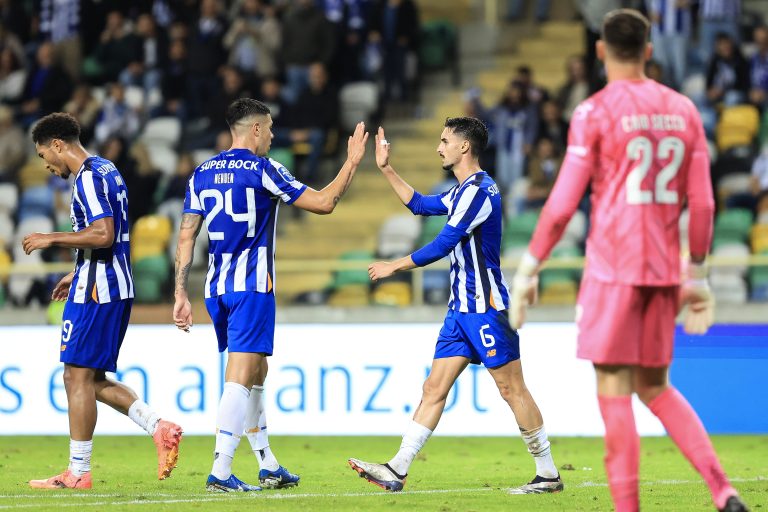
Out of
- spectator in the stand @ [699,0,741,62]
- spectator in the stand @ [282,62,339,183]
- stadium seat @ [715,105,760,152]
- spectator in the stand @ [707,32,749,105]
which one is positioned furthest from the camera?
spectator in the stand @ [282,62,339,183]

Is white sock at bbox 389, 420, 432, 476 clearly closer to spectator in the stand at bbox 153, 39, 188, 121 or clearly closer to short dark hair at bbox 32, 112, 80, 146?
short dark hair at bbox 32, 112, 80, 146

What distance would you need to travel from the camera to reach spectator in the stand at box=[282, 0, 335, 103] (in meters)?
17.2

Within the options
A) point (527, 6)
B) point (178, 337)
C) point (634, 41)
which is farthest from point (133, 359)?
point (527, 6)

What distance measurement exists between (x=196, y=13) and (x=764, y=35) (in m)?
7.46

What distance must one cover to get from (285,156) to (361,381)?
4.69 metres

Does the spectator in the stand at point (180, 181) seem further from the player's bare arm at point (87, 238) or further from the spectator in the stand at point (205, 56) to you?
the player's bare arm at point (87, 238)

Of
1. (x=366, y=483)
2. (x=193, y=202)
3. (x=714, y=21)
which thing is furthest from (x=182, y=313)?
(x=714, y=21)

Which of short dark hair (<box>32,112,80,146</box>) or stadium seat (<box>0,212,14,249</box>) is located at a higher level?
short dark hair (<box>32,112,80,146</box>)

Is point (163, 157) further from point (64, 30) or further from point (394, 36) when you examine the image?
point (64, 30)

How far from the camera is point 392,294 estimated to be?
44.1 ft

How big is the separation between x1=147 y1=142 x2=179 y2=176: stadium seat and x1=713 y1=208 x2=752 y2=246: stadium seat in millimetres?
6314

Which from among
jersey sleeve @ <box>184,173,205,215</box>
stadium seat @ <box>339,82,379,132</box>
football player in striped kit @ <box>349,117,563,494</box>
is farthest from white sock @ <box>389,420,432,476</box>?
stadium seat @ <box>339,82,379,132</box>

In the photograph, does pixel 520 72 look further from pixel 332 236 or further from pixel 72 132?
pixel 72 132

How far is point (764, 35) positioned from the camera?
15.5m
